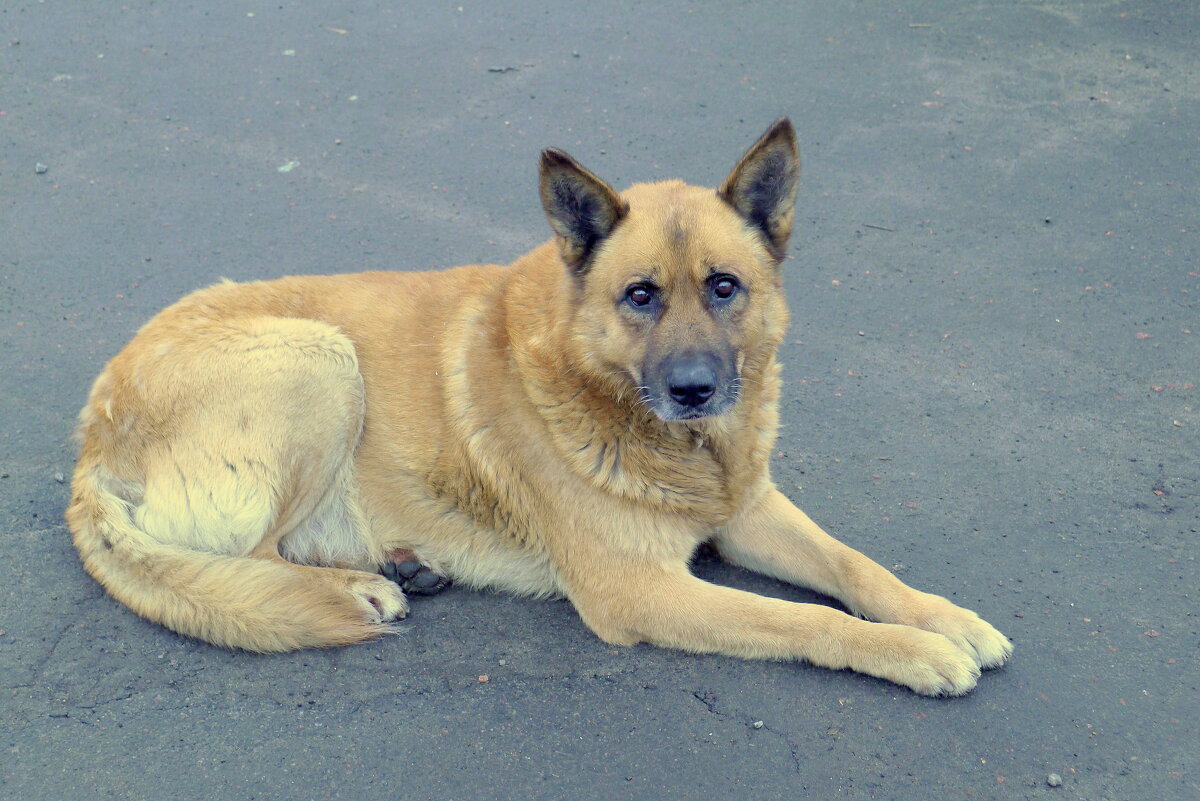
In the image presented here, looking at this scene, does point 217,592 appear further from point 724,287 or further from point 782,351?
point 782,351

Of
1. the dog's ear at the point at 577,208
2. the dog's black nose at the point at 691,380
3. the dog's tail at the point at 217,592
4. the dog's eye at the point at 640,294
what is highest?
the dog's ear at the point at 577,208

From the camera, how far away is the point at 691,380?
312 centimetres

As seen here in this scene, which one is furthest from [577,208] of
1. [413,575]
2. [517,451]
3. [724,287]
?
[413,575]

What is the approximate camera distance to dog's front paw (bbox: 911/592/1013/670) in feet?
10.6

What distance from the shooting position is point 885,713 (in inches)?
121

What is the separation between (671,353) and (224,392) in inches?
64.3

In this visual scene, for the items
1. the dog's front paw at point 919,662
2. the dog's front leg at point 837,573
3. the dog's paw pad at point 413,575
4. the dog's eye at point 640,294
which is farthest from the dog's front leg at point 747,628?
the dog's eye at point 640,294

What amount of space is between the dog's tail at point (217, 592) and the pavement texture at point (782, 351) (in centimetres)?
11

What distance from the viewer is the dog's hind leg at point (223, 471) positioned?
336 centimetres

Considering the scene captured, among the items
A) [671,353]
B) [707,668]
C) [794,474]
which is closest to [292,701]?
[707,668]

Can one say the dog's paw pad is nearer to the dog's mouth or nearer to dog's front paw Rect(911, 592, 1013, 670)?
the dog's mouth

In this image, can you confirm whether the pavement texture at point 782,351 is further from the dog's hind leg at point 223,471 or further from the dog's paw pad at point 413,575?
the dog's hind leg at point 223,471

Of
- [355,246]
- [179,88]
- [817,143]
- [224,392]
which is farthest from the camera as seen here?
[179,88]

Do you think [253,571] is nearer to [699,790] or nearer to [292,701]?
[292,701]
